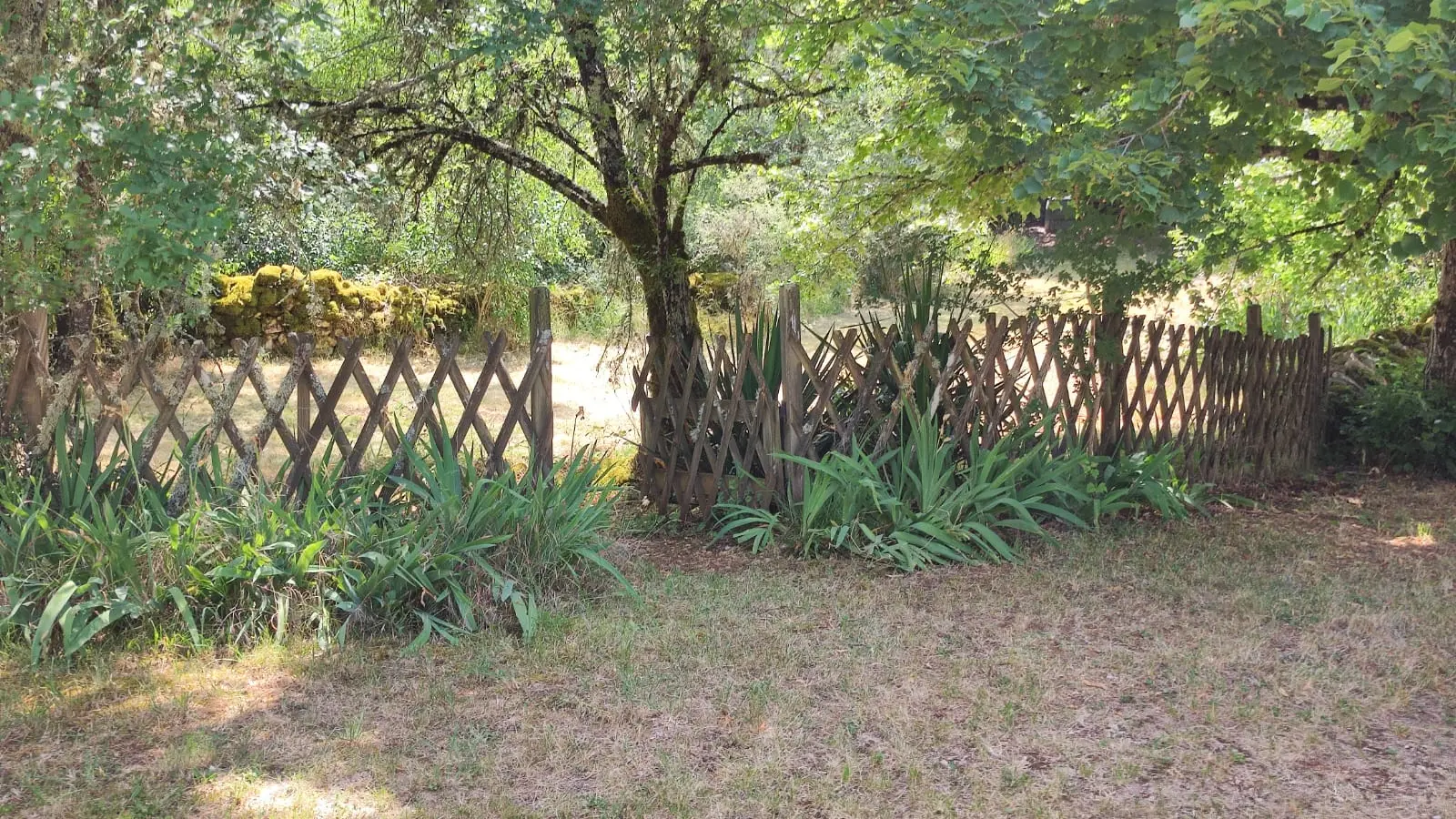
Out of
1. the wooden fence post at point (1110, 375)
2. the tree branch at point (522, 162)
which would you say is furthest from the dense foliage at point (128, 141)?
the wooden fence post at point (1110, 375)

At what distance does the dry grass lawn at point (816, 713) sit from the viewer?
3.26 m

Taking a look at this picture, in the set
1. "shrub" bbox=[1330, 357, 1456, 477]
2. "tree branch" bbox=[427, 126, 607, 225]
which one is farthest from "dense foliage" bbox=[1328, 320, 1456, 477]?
"tree branch" bbox=[427, 126, 607, 225]

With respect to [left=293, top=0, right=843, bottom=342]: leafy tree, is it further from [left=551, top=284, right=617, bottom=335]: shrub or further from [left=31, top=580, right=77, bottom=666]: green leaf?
[left=551, top=284, right=617, bottom=335]: shrub

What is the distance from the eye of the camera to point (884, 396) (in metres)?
6.75

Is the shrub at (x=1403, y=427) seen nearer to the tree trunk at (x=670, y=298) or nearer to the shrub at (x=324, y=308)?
the tree trunk at (x=670, y=298)

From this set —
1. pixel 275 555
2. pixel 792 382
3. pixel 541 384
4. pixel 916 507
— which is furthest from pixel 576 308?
pixel 275 555

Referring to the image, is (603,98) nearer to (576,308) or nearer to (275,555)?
(275,555)

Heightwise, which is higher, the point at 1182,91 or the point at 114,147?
the point at 1182,91

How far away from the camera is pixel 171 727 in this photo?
3.66m

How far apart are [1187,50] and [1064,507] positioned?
10.4 feet

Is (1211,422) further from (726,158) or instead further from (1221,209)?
(726,158)

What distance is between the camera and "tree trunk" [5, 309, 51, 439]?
4.99 m

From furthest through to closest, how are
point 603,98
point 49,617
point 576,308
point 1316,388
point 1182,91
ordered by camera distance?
point 576,308 → point 1316,388 → point 603,98 → point 1182,91 → point 49,617

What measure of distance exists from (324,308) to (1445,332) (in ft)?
37.1
